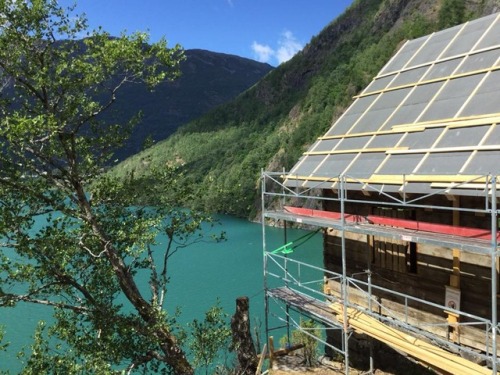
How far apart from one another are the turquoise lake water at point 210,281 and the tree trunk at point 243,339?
14244 mm

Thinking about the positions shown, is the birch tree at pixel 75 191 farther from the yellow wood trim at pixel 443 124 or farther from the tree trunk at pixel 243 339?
the yellow wood trim at pixel 443 124

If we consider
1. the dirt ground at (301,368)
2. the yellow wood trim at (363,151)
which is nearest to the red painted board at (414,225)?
the yellow wood trim at (363,151)

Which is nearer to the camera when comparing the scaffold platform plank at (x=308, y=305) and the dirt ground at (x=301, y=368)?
the scaffold platform plank at (x=308, y=305)

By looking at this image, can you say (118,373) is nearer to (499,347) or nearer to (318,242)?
(499,347)

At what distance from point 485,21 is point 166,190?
1282 cm

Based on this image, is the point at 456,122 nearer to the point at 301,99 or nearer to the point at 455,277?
the point at 455,277

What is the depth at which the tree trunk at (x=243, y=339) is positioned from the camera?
14391mm

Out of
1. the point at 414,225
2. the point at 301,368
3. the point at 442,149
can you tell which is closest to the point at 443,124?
the point at 442,149

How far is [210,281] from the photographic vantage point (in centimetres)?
4378

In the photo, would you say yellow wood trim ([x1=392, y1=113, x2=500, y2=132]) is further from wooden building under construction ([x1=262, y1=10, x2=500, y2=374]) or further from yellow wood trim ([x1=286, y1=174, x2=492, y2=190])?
yellow wood trim ([x1=286, y1=174, x2=492, y2=190])

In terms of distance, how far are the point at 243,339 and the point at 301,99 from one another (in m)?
107

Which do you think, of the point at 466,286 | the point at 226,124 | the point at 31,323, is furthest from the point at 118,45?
the point at 226,124

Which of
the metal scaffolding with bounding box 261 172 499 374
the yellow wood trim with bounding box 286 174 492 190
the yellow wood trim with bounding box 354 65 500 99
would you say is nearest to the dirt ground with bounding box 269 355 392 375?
the metal scaffolding with bounding box 261 172 499 374

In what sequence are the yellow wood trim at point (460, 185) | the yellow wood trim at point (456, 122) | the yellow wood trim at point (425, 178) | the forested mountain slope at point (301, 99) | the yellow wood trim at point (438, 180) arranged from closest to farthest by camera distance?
the yellow wood trim at point (460, 185)
the yellow wood trim at point (438, 180)
the yellow wood trim at point (425, 178)
the yellow wood trim at point (456, 122)
the forested mountain slope at point (301, 99)
